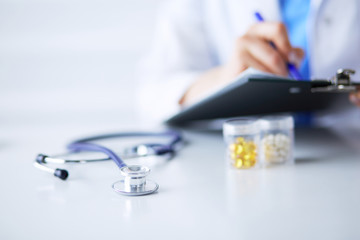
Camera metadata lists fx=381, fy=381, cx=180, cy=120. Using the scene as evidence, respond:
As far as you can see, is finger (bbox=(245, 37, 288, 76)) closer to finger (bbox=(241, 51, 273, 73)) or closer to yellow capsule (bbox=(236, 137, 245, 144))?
finger (bbox=(241, 51, 273, 73))

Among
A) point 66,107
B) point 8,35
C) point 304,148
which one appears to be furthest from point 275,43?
point 8,35

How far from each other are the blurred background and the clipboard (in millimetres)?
777

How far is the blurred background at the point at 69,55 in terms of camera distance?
1.52m

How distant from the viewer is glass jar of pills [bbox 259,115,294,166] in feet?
2.15

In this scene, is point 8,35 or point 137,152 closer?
point 137,152

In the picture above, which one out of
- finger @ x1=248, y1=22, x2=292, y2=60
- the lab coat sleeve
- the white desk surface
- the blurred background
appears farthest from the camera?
the blurred background

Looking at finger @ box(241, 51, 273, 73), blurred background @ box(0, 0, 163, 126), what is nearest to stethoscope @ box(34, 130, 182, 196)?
finger @ box(241, 51, 273, 73)

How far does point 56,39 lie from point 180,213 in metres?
1.27

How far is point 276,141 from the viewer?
0.66 m

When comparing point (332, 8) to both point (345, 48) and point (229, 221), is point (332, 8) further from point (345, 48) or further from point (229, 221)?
point (229, 221)

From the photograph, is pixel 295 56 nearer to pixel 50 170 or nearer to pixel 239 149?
pixel 239 149

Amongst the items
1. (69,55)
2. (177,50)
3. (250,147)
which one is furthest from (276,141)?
(69,55)

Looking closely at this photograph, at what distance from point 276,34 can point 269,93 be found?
0.16 metres

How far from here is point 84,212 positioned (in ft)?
1.51
